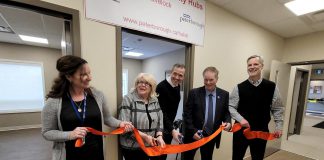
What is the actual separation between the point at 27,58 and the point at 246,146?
21.8 ft

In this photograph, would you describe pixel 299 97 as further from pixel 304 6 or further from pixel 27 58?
pixel 27 58

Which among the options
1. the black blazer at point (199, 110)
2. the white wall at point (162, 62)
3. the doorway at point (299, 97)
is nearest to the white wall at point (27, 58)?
the white wall at point (162, 62)

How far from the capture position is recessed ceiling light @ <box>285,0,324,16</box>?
6.97 feet

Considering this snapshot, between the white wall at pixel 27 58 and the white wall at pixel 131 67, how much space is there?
2765mm

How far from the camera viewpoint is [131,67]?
24.8 feet

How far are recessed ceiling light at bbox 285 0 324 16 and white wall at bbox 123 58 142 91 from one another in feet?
20.4

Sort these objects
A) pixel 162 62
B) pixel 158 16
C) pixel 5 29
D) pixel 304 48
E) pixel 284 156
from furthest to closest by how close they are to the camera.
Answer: pixel 162 62 < pixel 5 29 < pixel 304 48 < pixel 284 156 < pixel 158 16

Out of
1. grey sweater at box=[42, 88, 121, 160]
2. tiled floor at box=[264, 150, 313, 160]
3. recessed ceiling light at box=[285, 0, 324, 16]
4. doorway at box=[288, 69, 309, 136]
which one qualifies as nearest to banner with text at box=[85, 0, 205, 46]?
grey sweater at box=[42, 88, 121, 160]

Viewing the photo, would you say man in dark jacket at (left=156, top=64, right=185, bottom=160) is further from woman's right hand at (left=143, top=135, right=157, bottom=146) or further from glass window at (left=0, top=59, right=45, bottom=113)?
glass window at (left=0, top=59, right=45, bottom=113)

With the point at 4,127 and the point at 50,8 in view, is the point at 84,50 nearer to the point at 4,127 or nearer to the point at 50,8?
the point at 50,8

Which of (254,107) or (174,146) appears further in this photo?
(254,107)

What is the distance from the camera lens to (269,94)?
1.80 meters

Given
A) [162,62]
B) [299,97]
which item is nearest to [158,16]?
[162,62]

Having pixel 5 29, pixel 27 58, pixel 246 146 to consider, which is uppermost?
pixel 5 29
